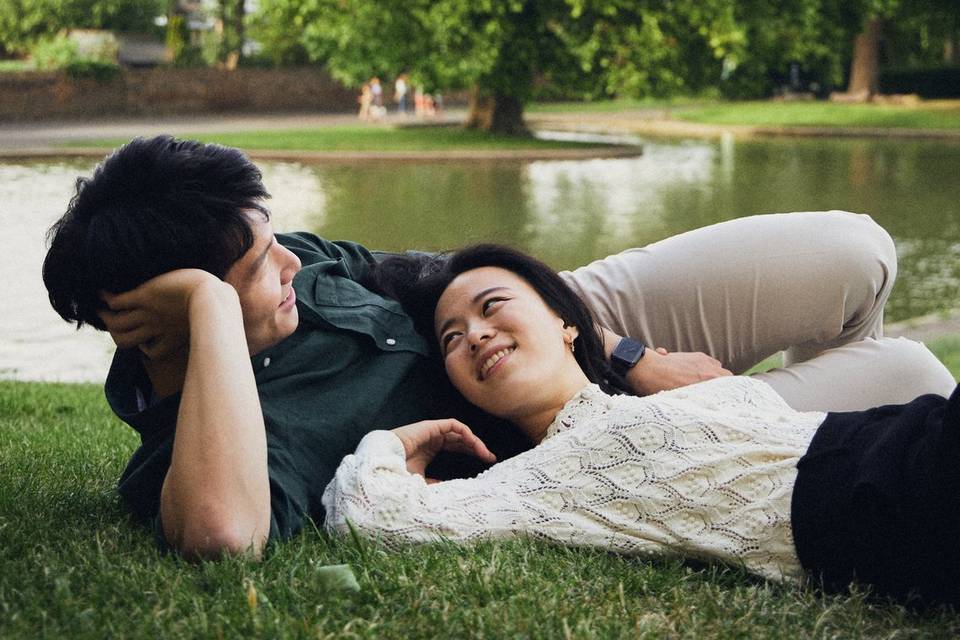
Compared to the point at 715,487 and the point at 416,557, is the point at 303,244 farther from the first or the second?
the point at 715,487

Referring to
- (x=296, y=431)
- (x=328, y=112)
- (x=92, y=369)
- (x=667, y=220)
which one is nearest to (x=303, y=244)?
(x=296, y=431)

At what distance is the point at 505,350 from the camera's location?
10.7ft

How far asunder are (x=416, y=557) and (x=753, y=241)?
1445mm

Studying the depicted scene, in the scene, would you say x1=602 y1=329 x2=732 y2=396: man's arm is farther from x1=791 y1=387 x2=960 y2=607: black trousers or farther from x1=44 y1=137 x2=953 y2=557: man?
x1=791 y1=387 x2=960 y2=607: black trousers

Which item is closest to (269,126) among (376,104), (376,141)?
(376,104)

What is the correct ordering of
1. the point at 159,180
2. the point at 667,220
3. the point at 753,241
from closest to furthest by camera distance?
the point at 159,180 → the point at 753,241 → the point at 667,220

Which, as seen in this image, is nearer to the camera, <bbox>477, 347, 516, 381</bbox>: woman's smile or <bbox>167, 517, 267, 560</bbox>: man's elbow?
<bbox>167, 517, 267, 560</bbox>: man's elbow

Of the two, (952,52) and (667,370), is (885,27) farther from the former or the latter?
(667,370)

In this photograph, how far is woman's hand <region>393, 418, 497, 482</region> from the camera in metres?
3.23

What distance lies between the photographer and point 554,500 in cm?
301

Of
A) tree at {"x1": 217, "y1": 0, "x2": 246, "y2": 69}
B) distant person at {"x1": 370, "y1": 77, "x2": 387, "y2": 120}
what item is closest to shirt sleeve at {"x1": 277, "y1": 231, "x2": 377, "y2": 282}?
distant person at {"x1": 370, "y1": 77, "x2": 387, "y2": 120}

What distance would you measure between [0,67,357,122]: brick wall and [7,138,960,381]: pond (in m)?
15.7

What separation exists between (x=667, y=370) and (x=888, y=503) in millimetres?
1022

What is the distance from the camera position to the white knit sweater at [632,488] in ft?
9.34
